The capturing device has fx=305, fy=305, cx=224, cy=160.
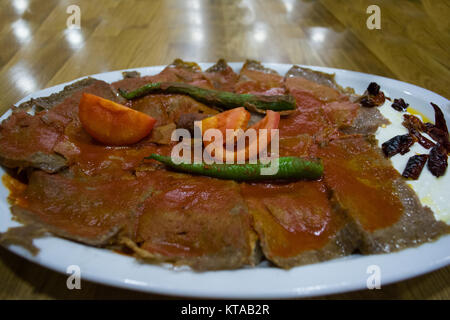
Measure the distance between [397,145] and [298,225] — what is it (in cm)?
150

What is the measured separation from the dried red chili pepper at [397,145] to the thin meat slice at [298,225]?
2.94 feet

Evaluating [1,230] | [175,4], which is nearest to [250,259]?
[1,230]

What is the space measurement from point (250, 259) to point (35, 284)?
5.08 feet

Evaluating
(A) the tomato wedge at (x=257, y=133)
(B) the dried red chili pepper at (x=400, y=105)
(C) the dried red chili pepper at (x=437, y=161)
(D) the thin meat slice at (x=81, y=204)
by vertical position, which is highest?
(D) the thin meat slice at (x=81, y=204)

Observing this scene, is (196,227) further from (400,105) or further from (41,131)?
(400,105)

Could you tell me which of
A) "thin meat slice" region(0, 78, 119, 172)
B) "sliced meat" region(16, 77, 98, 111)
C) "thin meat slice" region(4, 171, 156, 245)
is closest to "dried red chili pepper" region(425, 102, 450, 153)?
"thin meat slice" region(4, 171, 156, 245)

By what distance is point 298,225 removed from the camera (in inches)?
89.9

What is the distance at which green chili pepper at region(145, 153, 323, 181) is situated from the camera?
101 inches

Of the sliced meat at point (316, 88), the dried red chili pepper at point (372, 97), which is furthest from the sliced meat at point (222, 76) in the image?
the dried red chili pepper at point (372, 97)

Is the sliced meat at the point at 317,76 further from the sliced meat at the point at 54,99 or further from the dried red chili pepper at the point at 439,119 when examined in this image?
the sliced meat at the point at 54,99

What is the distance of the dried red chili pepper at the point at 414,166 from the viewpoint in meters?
2.77

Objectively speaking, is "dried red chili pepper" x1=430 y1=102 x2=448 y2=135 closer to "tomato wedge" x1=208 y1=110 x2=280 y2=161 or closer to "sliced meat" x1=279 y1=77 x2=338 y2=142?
"sliced meat" x1=279 y1=77 x2=338 y2=142

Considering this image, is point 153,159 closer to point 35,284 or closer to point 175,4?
point 35,284
